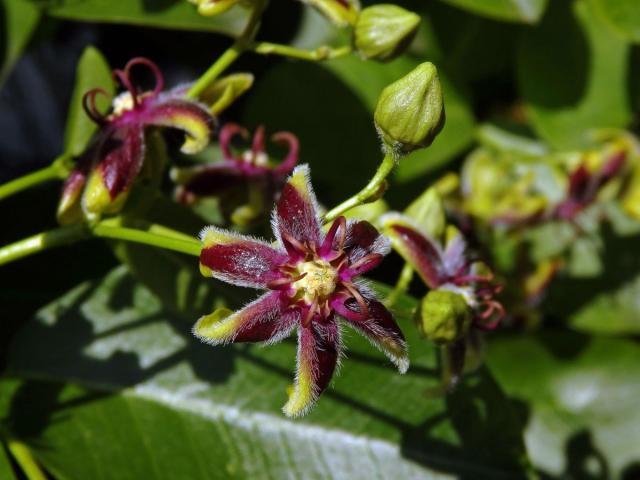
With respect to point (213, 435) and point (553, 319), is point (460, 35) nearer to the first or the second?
Result: point (553, 319)

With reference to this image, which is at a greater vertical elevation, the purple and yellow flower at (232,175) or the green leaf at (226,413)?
the purple and yellow flower at (232,175)

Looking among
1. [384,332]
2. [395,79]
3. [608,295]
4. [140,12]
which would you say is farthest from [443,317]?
[608,295]

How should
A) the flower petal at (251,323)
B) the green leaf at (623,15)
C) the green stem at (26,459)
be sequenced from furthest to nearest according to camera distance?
1. the green leaf at (623,15)
2. the green stem at (26,459)
3. the flower petal at (251,323)

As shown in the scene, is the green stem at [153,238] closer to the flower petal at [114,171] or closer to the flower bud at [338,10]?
the flower petal at [114,171]

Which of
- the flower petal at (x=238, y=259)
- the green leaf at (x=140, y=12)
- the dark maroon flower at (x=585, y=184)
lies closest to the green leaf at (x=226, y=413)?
the flower petal at (x=238, y=259)

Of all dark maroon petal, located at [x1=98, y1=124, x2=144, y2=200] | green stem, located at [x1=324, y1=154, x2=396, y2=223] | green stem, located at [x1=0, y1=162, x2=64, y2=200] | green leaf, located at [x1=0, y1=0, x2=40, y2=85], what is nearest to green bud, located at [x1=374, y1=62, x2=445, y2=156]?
green stem, located at [x1=324, y1=154, x2=396, y2=223]

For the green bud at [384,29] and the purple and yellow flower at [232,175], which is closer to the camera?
the green bud at [384,29]

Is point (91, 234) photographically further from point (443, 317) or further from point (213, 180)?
point (443, 317)
